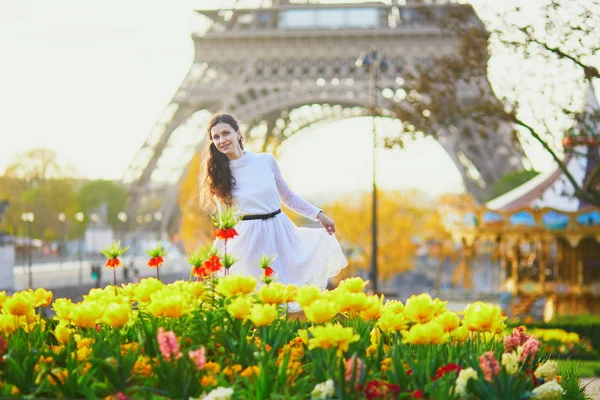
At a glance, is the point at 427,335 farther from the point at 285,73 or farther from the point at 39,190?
the point at 39,190

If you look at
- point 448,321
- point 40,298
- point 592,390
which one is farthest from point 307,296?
point 592,390

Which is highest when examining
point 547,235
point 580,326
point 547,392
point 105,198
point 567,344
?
point 105,198

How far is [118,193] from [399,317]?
70.4 metres

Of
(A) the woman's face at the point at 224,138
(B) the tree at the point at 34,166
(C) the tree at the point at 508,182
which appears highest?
(B) the tree at the point at 34,166

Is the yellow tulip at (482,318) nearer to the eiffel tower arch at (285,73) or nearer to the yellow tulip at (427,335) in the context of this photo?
the yellow tulip at (427,335)

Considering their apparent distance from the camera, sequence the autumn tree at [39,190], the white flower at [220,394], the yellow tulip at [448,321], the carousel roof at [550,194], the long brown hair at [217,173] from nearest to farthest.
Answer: the white flower at [220,394], the yellow tulip at [448,321], the long brown hair at [217,173], the carousel roof at [550,194], the autumn tree at [39,190]

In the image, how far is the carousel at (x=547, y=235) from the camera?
24.4 metres

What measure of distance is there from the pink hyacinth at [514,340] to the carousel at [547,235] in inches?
701

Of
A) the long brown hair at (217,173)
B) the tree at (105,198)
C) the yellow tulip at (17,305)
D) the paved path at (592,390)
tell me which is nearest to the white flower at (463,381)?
the paved path at (592,390)

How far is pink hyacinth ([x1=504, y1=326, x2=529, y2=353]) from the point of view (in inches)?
197

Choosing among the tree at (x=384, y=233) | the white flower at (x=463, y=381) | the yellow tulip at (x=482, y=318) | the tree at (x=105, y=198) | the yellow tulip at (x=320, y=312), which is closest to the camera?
the white flower at (x=463, y=381)

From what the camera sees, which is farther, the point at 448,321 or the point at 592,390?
the point at 592,390

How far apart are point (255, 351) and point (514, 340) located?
1.24 metres

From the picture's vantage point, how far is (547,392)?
4.49 m
